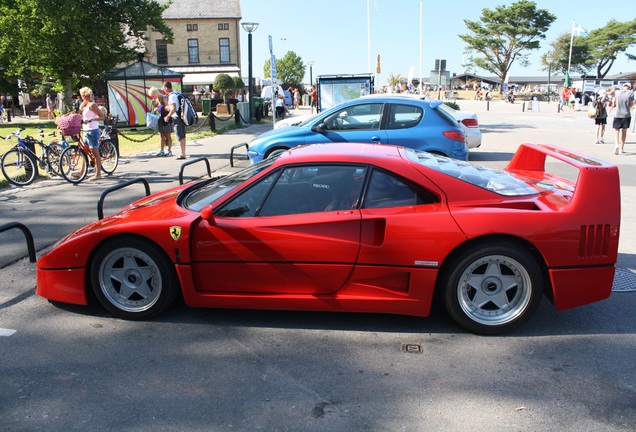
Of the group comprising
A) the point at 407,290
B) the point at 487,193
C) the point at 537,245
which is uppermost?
the point at 487,193

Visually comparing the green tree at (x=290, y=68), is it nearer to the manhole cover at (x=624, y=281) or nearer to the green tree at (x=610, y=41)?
the green tree at (x=610, y=41)

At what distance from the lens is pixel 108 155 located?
12.0 meters

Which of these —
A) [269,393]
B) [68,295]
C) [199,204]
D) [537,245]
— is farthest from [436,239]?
[68,295]

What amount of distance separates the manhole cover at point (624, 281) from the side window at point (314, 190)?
2.75 metres

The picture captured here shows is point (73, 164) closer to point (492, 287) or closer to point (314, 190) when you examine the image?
point (314, 190)

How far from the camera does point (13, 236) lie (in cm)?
716

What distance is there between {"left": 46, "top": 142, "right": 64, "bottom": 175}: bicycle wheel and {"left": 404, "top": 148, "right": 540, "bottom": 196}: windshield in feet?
28.4

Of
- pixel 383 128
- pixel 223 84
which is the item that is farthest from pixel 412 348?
pixel 223 84

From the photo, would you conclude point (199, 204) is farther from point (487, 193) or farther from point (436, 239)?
point (487, 193)

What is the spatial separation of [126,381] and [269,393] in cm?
94

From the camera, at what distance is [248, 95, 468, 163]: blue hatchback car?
31.8 ft

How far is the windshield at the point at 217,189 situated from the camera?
14.8 ft

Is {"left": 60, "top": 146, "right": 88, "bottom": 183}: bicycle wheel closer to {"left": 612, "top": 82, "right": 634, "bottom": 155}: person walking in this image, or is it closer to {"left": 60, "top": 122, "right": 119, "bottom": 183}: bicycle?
{"left": 60, "top": 122, "right": 119, "bottom": 183}: bicycle

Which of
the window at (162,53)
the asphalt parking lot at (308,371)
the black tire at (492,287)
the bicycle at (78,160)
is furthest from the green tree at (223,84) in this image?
the black tire at (492,287)
